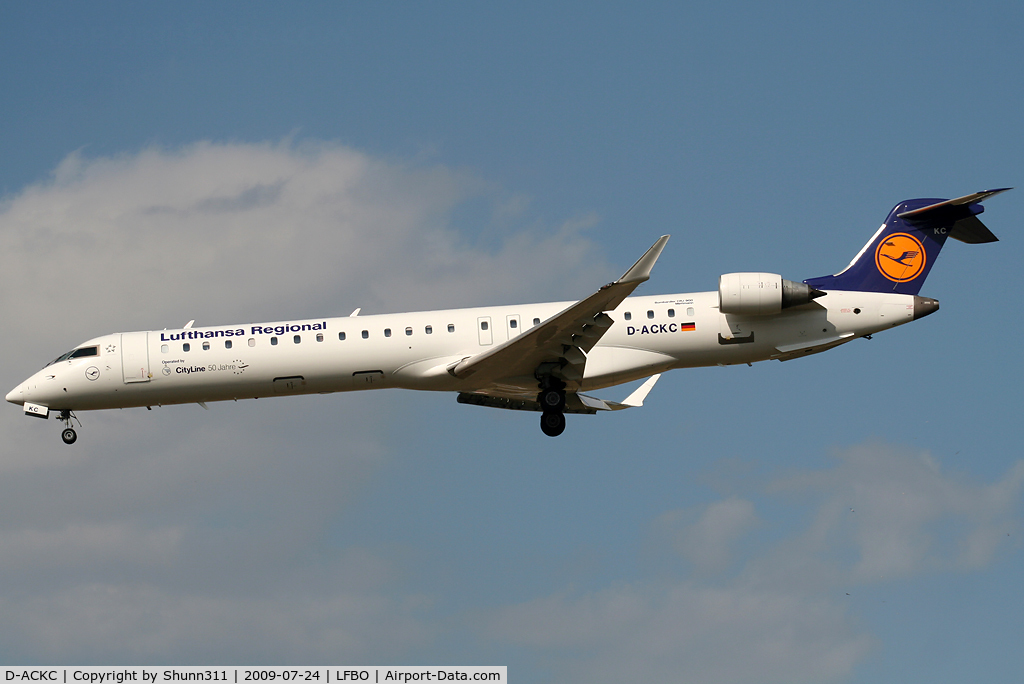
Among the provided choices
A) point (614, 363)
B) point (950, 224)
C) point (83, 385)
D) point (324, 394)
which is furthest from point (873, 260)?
point (83, 385)

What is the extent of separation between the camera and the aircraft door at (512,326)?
26.2 metres

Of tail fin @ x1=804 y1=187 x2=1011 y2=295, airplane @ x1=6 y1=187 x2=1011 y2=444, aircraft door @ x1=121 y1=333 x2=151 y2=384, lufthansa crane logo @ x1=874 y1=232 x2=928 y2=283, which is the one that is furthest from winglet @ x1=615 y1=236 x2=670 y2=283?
aircraft door @ x1=121 y1=333 x2=151 y2=384

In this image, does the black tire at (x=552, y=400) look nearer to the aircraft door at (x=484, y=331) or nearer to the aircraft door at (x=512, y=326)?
the aircraft door at (x=512, y=326)

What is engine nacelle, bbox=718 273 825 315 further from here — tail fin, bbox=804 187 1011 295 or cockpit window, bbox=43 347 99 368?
cockpit window, bbox=43 347 99 368

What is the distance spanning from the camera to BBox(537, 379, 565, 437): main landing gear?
25906mm

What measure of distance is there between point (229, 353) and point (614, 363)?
932 cm

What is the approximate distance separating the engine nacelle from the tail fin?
1.71 metres

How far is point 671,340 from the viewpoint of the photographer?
84.0 feet

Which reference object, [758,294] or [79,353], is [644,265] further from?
[79,353]

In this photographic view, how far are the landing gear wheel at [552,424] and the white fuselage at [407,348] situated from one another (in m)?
0.93

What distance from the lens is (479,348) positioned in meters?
26.2

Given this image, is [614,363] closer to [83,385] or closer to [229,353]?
[229,353]

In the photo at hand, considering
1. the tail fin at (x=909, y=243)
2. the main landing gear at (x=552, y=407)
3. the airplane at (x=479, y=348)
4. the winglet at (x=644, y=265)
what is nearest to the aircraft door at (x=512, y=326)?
the airplane at (x=479, y=348)

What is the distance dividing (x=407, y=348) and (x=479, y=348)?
1.74m
